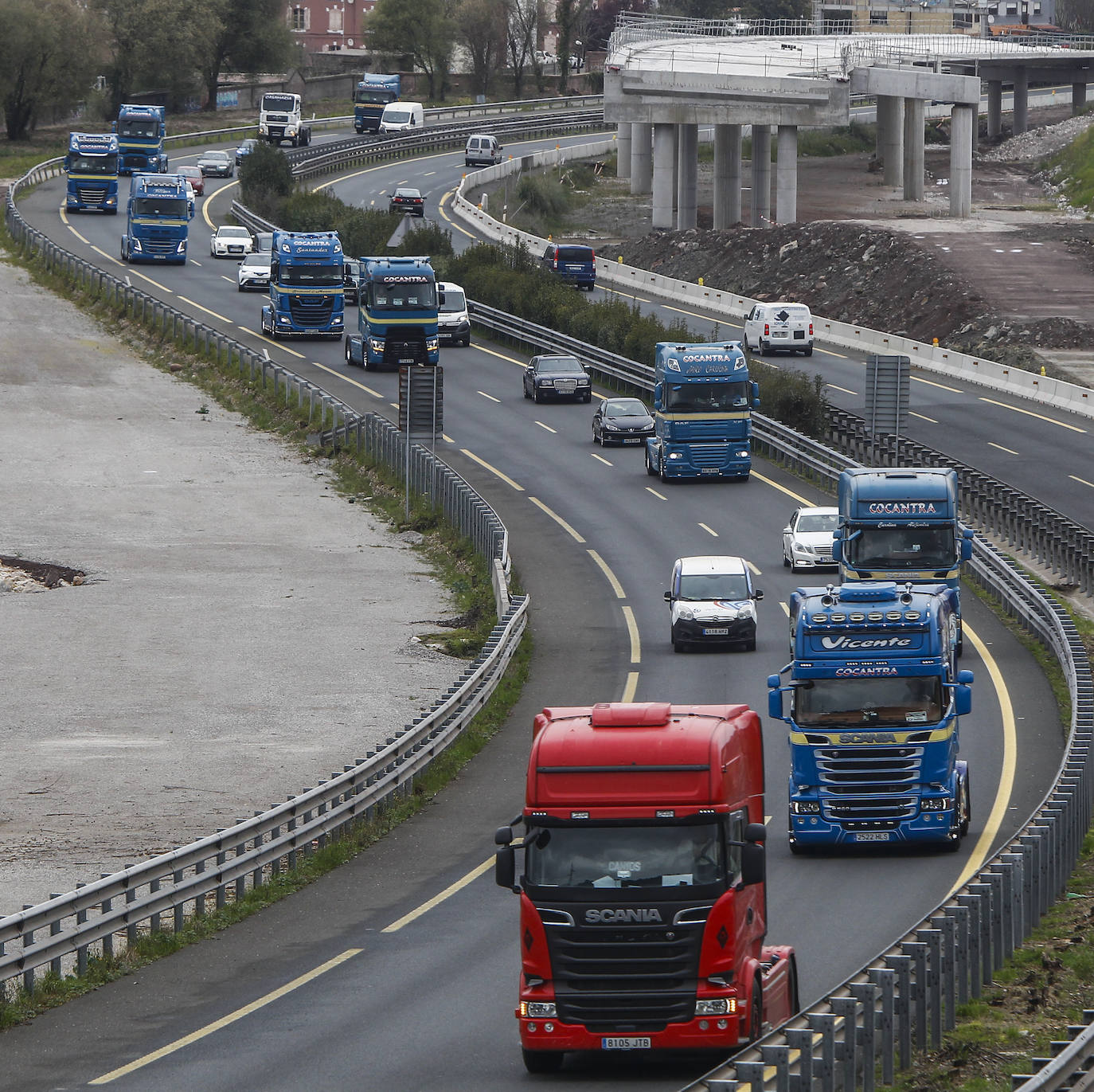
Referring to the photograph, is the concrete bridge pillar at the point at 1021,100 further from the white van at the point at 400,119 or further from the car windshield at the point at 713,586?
the car windshield at the point at 713,586

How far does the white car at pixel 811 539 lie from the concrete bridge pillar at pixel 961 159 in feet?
185

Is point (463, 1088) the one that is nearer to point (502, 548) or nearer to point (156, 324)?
point (502, 548)

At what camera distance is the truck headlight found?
1466 cm

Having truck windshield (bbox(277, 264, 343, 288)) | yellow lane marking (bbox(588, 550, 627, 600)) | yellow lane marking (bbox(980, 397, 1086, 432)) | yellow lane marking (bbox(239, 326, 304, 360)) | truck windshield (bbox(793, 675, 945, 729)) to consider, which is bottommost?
yellow lane marking (bbox(588, 550, 627, 600))

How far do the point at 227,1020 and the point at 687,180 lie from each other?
9499cm

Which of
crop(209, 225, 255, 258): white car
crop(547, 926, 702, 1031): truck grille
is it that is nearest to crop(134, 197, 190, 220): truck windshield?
crop(209, 225, 255, 258): white car

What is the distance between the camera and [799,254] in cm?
9012

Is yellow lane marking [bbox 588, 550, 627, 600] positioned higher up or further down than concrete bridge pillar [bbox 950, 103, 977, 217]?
further down

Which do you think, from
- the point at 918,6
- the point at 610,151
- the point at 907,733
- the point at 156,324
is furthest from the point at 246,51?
the point at 907,733

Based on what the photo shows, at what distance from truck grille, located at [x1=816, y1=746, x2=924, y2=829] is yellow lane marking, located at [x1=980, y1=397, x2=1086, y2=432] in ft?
127

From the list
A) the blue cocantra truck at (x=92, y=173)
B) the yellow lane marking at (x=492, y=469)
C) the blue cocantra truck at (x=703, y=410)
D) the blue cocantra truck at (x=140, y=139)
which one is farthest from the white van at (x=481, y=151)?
the blue cocantra truck at (x=703, y=410)

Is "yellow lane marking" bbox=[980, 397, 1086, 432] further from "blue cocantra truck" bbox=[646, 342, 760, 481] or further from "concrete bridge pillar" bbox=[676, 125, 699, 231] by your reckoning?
"concrete bridge pillar" bbox=[676, 125, 699, 231]

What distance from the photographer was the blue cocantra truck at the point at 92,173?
97.5 meters

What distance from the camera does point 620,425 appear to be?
58062 mm
